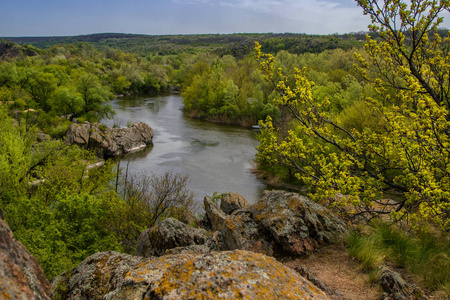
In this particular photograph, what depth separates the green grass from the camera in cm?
543

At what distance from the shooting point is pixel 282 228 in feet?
25.1

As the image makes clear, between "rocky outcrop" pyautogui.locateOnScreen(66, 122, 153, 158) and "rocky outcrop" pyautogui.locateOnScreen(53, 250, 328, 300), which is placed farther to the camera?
"rocky outcrop" pyautogui.locateOnScreen(66, 122, 153, 158)

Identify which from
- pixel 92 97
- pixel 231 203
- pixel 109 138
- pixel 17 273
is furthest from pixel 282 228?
pixel 92 97

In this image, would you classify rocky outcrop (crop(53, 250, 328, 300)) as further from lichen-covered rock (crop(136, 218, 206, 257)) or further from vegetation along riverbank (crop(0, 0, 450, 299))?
lichen-covered rock (crop(136, 218, 206, 257))

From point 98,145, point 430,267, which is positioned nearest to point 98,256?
point 430,267

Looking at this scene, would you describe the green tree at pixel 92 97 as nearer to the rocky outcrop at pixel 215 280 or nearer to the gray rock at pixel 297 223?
the gray rock at pixel 297 223

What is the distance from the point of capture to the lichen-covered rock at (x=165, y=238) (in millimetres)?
9945

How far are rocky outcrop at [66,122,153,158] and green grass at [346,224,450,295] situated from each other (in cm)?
3226

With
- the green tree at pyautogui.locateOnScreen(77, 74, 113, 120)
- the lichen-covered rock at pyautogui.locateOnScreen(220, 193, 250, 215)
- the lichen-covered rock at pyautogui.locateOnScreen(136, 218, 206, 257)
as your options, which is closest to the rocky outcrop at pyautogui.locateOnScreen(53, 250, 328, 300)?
the lichen-covered rock at pyautogui.locateOnScreen(136, 218, 206, 257)

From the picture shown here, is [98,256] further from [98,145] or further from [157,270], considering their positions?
[98,145]

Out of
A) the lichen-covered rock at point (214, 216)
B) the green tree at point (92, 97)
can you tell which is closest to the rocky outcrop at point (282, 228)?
the lichen-covered rock at point (214, 216)

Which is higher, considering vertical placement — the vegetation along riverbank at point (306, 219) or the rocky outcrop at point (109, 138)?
the vegetation along riverbank at point (306, 219)

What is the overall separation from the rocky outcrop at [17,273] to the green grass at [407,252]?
5.19m

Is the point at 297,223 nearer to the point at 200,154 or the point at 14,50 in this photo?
the point at 200,154
